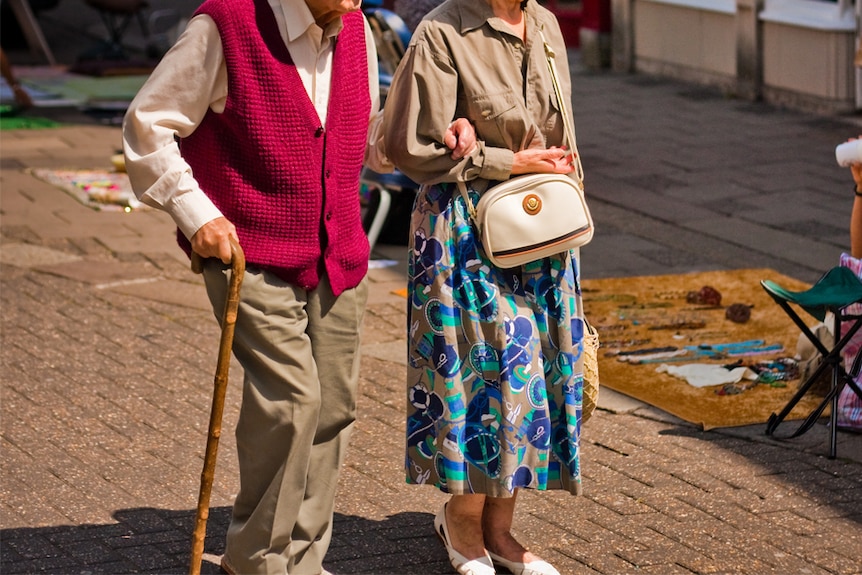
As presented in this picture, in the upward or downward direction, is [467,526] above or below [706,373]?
above

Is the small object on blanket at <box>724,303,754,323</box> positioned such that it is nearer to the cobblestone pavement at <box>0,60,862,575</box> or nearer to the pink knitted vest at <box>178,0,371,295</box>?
the cobblestone pavement at <box>0,60,862,575</box>

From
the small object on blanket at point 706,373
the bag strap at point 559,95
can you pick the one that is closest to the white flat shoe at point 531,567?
the bag strap at point 559,95

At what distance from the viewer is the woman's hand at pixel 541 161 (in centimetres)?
393

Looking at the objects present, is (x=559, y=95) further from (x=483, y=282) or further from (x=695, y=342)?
(x=695, y=342)

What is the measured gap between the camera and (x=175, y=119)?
351cm

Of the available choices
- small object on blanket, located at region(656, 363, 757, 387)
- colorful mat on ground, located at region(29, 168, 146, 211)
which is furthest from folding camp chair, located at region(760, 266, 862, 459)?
colorful mat on ground, located at region(29, 168, 146, 211)

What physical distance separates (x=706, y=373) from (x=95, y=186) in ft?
17.8

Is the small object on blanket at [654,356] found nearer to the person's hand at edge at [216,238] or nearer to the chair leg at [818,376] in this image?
the chair leg at [818,376]

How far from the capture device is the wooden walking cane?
3.53m

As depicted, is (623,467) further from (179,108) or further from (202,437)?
(179,108)

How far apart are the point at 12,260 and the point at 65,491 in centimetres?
362

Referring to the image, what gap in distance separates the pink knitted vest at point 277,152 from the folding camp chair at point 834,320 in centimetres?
204

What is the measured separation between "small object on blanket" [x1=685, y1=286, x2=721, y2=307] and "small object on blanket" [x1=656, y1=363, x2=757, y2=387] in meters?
0.92

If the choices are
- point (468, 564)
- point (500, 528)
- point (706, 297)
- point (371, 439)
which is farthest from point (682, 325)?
point (468, 564)
